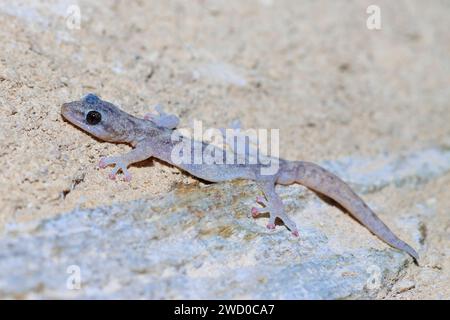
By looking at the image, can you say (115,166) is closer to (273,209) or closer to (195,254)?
(195,254)

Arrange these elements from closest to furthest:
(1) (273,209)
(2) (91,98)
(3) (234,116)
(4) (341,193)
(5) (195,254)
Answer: (5) (195,254) → (1) (273,209) → (2) (91,98) → (4) (341,193) → (3) (234,116)

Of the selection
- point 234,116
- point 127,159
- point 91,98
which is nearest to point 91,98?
point 91,98

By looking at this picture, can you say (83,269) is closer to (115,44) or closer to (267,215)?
(267,215)

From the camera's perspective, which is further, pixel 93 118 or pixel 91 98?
pixel 91 98

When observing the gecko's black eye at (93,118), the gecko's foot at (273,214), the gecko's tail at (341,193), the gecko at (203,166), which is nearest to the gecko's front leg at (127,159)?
the gecko at (203,166)

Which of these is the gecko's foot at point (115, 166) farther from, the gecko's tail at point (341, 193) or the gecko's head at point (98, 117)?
the gecko's tail at point (341, 193)
